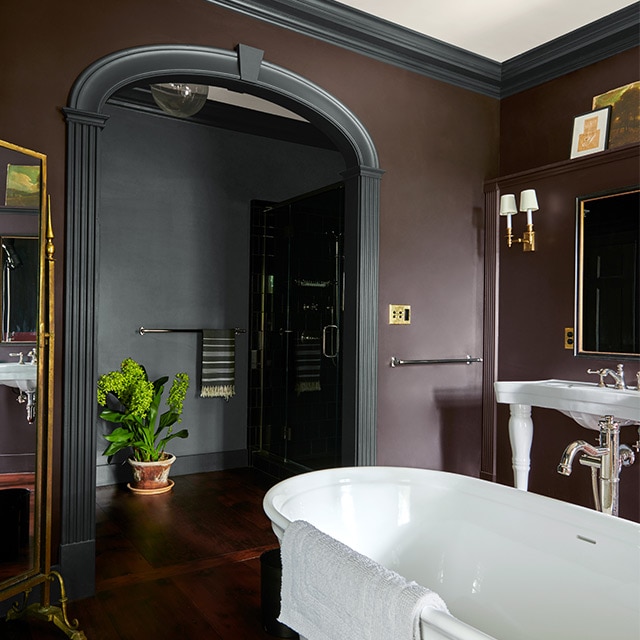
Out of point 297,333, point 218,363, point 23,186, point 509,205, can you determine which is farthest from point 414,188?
point 23,186

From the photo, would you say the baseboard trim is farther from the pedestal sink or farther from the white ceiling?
the white ceiling

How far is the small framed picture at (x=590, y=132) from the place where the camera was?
3.35 metres

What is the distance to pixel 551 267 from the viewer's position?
3.56m

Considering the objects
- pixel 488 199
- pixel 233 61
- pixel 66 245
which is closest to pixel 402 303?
pixel 488 199

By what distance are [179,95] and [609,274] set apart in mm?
2477

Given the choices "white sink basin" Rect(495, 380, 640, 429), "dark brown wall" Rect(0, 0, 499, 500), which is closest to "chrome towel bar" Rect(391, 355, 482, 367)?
"dark brown wall" Rect(0, 0, 499, 500)

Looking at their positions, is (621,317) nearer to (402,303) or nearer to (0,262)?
(402,303)

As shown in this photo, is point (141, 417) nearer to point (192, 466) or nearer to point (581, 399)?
point (192, 466)

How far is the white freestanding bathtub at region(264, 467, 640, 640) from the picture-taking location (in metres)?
1.71

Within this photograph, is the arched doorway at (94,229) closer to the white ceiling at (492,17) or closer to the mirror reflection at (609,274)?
the white ceiling at (492,17)

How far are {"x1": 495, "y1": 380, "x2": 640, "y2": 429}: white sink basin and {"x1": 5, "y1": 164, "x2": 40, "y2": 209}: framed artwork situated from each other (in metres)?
2.41

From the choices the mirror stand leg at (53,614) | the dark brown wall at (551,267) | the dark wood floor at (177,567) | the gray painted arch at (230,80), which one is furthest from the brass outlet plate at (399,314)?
the mirror stand leg at (53,614)

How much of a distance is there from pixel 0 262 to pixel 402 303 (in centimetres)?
212

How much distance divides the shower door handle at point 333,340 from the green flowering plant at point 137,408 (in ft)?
3.22
